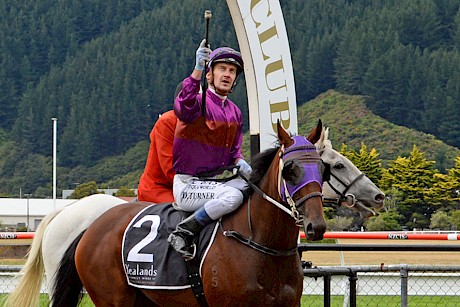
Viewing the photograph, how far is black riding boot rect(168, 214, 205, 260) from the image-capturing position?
5.25 metres

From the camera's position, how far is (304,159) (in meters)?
4.88

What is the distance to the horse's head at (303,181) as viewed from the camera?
15.4 ft

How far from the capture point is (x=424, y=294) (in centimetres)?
1159

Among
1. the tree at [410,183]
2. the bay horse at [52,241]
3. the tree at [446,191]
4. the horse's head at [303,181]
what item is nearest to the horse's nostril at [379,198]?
the bay horse at [52,241]

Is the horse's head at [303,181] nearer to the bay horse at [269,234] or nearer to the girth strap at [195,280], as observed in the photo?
the bay horse at [269,234]

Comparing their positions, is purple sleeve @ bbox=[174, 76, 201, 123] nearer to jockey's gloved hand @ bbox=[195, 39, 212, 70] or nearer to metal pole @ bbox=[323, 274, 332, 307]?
jockey's gloved hand @ bbox=[195, 39, 212, 70]

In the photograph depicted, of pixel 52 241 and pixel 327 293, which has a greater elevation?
pixel 52 241

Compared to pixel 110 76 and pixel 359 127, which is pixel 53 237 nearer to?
pixel 359 127

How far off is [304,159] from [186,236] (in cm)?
88

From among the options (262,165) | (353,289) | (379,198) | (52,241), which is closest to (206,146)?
(262,165)

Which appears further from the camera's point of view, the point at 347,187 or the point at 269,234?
the point at 347,187

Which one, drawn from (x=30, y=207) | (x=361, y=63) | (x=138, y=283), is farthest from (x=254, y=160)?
(x=361, y=63)

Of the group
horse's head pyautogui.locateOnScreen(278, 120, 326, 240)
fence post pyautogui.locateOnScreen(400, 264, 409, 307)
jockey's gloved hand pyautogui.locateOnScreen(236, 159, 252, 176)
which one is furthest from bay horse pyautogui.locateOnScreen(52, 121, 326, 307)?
fence post pyautogui.locateOnScreen(400, 264, 409, 307)

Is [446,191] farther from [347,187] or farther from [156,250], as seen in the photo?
[156,250]
